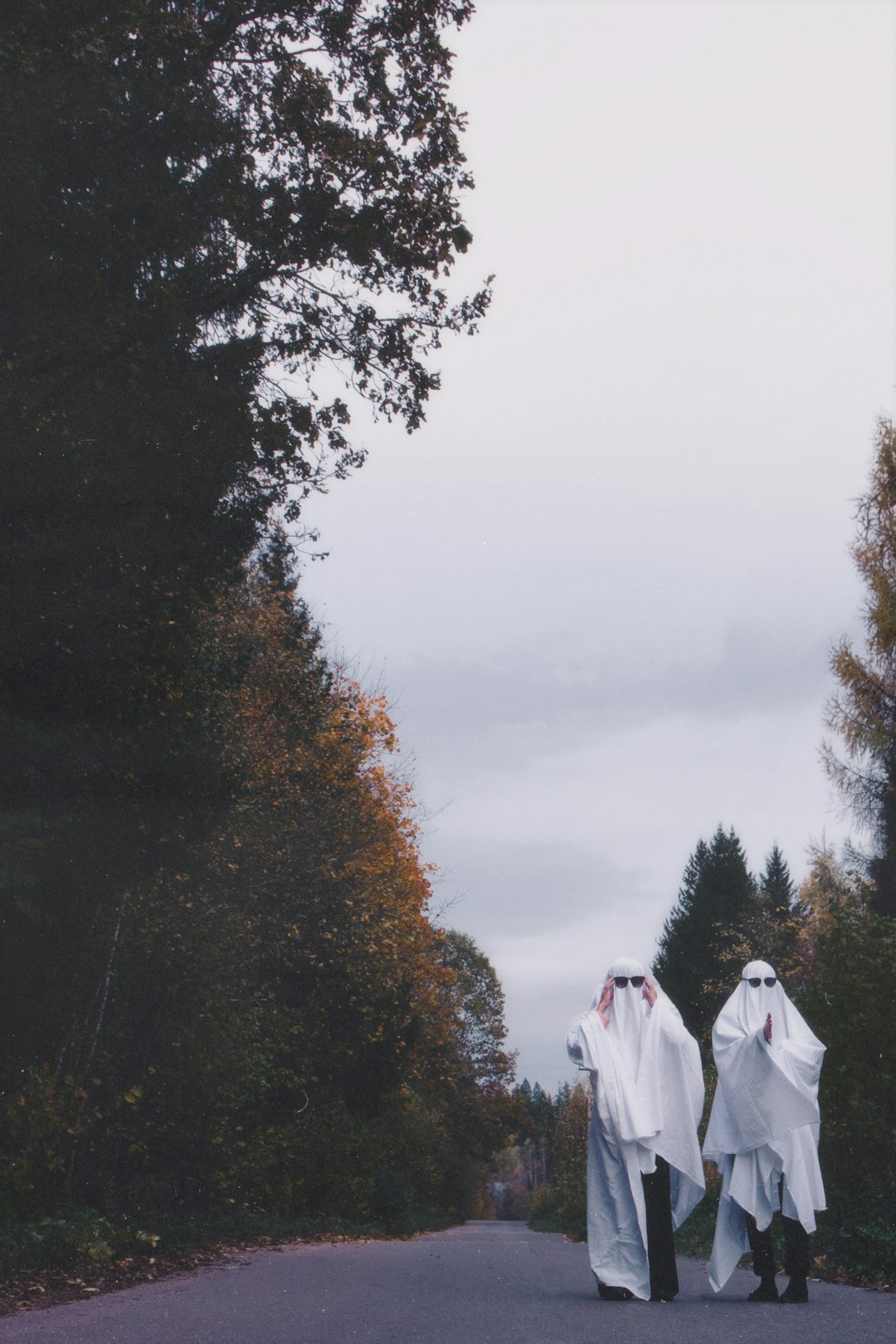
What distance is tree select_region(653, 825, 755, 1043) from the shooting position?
60688 mm

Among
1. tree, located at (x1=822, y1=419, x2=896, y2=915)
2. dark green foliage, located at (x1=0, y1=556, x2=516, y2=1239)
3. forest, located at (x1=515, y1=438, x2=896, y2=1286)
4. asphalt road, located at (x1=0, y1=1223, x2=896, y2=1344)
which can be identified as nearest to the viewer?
asphalt road, located at (x1=0, y1=1223, x2=896, y2=1344)

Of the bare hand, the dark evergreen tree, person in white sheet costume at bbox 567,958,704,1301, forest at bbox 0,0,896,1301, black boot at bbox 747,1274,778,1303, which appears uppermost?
the dark evergreen tree

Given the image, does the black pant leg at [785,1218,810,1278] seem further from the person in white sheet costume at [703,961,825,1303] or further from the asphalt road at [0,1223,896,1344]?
the asphalt road at [0,1223,896,1344]

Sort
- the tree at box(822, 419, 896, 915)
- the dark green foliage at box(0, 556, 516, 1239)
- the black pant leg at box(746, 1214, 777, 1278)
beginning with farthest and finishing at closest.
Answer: the tree at box(822, 419, 896, 915), the dark green foliage at box(0, 556, 516, 1239), the black pant leg at box(746, 1214, 777, 1278)

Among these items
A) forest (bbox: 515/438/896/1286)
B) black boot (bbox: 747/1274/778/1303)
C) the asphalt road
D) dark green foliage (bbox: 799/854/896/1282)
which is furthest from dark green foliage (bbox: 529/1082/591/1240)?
black boot (bbox: 747/1274/778/1303)

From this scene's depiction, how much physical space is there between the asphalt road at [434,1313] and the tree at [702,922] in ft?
161

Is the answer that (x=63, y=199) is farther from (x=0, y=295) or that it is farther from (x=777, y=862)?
(x=777, y=862)

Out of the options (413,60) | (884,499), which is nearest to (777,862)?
(884,499)

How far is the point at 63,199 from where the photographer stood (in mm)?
11367

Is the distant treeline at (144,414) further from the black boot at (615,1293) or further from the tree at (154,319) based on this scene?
the black boot at (615,1293)

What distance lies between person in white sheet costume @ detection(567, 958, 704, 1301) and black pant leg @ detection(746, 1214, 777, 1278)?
436 millimetres

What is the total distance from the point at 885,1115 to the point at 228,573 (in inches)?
325

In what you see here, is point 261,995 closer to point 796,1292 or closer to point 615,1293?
point 615,1293

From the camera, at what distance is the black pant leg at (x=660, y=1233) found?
9281mm
